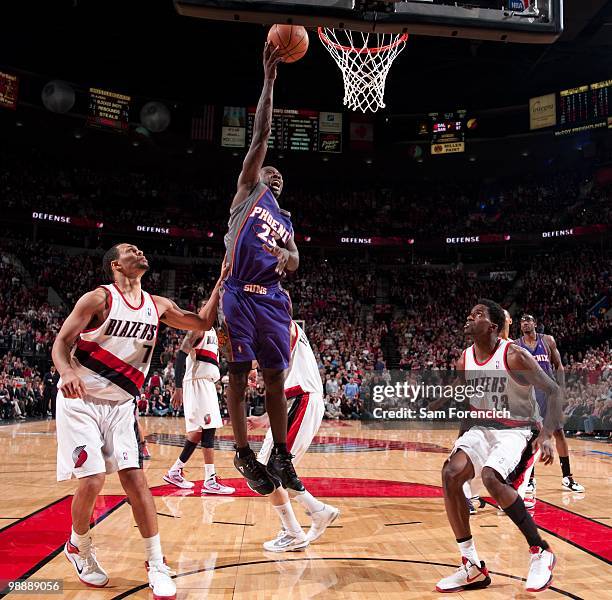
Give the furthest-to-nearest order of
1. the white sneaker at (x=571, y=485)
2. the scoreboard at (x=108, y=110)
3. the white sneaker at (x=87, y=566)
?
the scoreboard at (x=108, y=110) < the white sneaker at (x=571, y=485) < the white sneaker at (x=87, y=566)

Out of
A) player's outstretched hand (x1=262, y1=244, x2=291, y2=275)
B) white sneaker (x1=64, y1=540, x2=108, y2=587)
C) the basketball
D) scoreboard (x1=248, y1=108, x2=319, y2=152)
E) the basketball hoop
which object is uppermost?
scoreboard (x1=248, y1=108, x2=319, y2=152)

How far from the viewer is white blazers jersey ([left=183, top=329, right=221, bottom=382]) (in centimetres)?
783

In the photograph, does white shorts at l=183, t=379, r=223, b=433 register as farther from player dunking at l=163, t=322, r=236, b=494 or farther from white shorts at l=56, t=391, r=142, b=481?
white shorts at l=56, t=391, r=142, b=481

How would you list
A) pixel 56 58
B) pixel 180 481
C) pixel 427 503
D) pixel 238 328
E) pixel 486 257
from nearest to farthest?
pixel 238 328 → pixel 427 503 → pixel 180 481 → pixel 56 58 → pixel 486 257

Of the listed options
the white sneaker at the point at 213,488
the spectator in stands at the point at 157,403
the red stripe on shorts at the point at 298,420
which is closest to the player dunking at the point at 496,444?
the red stripe on shorts at the point at 298,420

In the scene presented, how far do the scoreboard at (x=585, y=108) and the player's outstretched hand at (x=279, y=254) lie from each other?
865 inches

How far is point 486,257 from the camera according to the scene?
99.6 ft

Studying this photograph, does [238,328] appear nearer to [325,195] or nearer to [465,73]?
[465,73]

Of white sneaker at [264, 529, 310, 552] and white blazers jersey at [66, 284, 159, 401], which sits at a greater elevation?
white blazers jersey at [66, 284, 159, 401]

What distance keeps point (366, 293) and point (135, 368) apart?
24.5 meters

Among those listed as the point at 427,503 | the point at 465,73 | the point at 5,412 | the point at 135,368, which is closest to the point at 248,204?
the point at 135,368

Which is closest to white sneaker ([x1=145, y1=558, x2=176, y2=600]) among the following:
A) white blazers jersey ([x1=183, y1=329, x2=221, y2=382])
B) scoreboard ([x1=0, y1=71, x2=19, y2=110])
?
white blazers jersey ([x1=183, y1=329, x2=221, y2=382])

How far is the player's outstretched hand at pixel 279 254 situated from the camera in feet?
13.5

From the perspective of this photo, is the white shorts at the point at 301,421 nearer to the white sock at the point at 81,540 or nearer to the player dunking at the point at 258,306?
the player dunking at the point at 258,306
